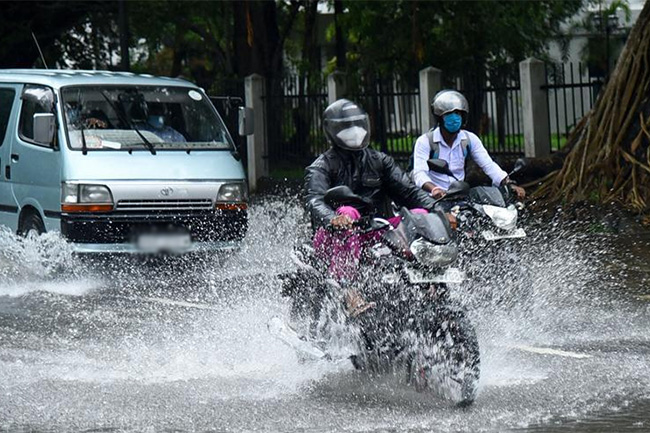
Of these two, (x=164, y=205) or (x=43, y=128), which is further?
(x=43, y=128)

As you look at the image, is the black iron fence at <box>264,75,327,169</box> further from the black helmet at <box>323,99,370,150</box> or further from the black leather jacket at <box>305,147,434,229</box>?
the black helmet at <box>323,99,370,150</box>

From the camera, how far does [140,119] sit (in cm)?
1415

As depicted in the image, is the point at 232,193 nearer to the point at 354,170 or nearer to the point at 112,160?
the point at 112,160

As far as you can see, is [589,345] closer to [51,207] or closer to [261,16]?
[51,207]

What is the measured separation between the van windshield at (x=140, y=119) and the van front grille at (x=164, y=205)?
72 cm

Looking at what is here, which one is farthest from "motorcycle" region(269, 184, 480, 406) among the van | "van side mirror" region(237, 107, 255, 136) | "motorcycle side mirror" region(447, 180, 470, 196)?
"van side mirror" region(237, 107, 255, 136)

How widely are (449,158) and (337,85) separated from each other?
Answer: 1368 cm

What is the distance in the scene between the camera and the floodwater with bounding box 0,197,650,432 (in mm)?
7180

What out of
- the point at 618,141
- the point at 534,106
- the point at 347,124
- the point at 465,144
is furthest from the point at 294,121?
the point at 347,124

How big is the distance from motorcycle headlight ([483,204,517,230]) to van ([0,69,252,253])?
3932 millimetres

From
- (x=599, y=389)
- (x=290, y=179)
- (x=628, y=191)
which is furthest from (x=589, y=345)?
(x=290, y=179)

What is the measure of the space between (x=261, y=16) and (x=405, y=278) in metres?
21.5

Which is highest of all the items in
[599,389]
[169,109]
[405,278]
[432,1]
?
[432,1]

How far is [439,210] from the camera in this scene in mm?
7609
